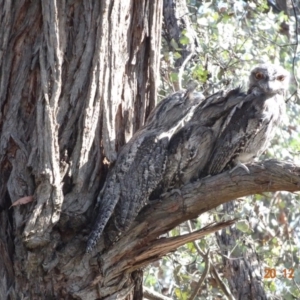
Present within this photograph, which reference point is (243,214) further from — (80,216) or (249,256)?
(80,216)

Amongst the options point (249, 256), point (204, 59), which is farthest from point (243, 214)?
point (204, 59)

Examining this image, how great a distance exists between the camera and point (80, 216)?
3.43m

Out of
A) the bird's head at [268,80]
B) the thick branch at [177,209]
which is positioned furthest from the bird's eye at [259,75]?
the thick branch at [177,209]

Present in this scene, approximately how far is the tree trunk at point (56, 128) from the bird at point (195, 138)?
0.13m

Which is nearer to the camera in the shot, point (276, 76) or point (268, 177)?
point (268, 177)

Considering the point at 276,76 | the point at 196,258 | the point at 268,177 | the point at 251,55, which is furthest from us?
the point at 251,55

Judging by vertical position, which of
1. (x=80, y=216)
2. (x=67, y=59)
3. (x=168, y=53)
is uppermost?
(x=168, y=53)

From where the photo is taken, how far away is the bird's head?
4246 mm

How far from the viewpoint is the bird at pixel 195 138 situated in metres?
3.63

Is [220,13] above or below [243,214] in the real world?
above

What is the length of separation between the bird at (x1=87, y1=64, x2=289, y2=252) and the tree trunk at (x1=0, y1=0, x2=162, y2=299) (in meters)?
0.13

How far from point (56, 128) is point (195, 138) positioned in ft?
2.85

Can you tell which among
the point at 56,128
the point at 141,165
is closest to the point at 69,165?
the point at 56,128

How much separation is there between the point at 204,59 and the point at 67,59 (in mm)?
1802
